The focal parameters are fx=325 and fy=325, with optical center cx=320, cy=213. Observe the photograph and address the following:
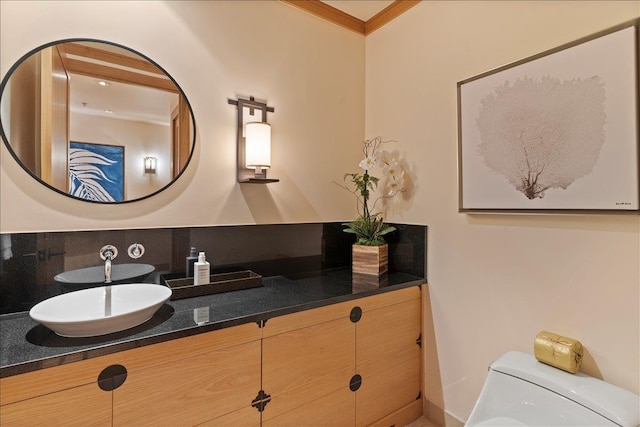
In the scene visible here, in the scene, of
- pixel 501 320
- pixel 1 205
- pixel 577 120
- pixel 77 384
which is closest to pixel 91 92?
pixel 1 205

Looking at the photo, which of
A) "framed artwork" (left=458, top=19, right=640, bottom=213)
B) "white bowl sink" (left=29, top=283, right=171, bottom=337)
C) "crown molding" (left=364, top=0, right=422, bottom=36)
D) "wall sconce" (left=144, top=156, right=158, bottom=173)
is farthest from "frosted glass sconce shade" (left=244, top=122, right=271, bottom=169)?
"crown molding" (left=364, top=0, right=422, bottom=36)

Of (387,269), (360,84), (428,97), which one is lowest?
(387,269)

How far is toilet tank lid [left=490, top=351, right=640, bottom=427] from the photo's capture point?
1.08 m

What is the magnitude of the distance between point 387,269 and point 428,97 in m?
1.08

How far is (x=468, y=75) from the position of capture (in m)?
1.74

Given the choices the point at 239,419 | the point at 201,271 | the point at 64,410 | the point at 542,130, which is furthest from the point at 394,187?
the point at 64,410

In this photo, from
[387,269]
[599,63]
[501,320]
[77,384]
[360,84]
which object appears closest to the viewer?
[77,384]

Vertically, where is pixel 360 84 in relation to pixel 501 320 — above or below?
above

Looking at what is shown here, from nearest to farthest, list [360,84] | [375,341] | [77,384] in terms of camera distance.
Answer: [77,384] < [375,341] < [360,84]

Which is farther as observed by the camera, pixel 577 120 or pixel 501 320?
pixel 501 320

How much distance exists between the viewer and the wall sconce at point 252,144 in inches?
70.8

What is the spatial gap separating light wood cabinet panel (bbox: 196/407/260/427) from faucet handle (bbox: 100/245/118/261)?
2.73 feet


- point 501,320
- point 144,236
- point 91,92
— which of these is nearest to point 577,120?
point 501,320

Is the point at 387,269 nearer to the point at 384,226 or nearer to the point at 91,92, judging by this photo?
the point at 384,226
